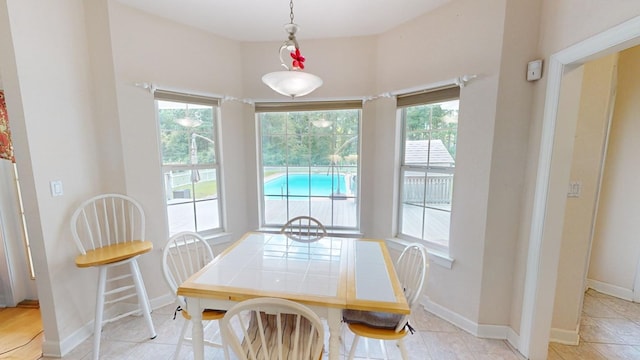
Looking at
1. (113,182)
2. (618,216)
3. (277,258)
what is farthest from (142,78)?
(618,216)

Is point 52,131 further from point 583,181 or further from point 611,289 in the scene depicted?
point 611,289

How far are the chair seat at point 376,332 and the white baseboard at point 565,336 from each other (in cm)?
143

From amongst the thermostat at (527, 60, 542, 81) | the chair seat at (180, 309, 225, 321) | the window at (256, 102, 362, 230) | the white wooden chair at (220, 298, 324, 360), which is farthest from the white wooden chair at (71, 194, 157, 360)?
the thermostat at (527, 60, 542, 81)

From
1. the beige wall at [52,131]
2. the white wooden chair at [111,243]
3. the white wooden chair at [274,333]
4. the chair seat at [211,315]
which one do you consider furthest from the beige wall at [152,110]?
the white wooden chair at [274,333]

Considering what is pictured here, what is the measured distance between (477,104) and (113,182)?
2.90 metres

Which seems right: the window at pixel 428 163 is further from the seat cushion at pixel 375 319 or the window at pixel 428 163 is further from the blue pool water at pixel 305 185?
the seat cushion at pixel 375 319

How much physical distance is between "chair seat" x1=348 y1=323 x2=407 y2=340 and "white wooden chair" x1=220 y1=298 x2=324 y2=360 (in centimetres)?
23

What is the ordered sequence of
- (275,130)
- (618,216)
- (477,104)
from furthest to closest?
1. (275,130)
2. (618,216)
3. (477,104)

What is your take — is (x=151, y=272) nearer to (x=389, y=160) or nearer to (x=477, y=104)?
(x=389, y=160)

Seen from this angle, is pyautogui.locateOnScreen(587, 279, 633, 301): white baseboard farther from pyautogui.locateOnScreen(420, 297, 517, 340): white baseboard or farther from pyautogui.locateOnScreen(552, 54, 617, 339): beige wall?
pyautogui.locateOnScreen(420, 297, 517, 340): white baseboard

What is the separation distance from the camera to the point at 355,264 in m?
1.55

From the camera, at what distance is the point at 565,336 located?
6.10 ft

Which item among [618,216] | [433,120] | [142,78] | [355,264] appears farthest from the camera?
[618,216]

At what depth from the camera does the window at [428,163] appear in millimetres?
2107
